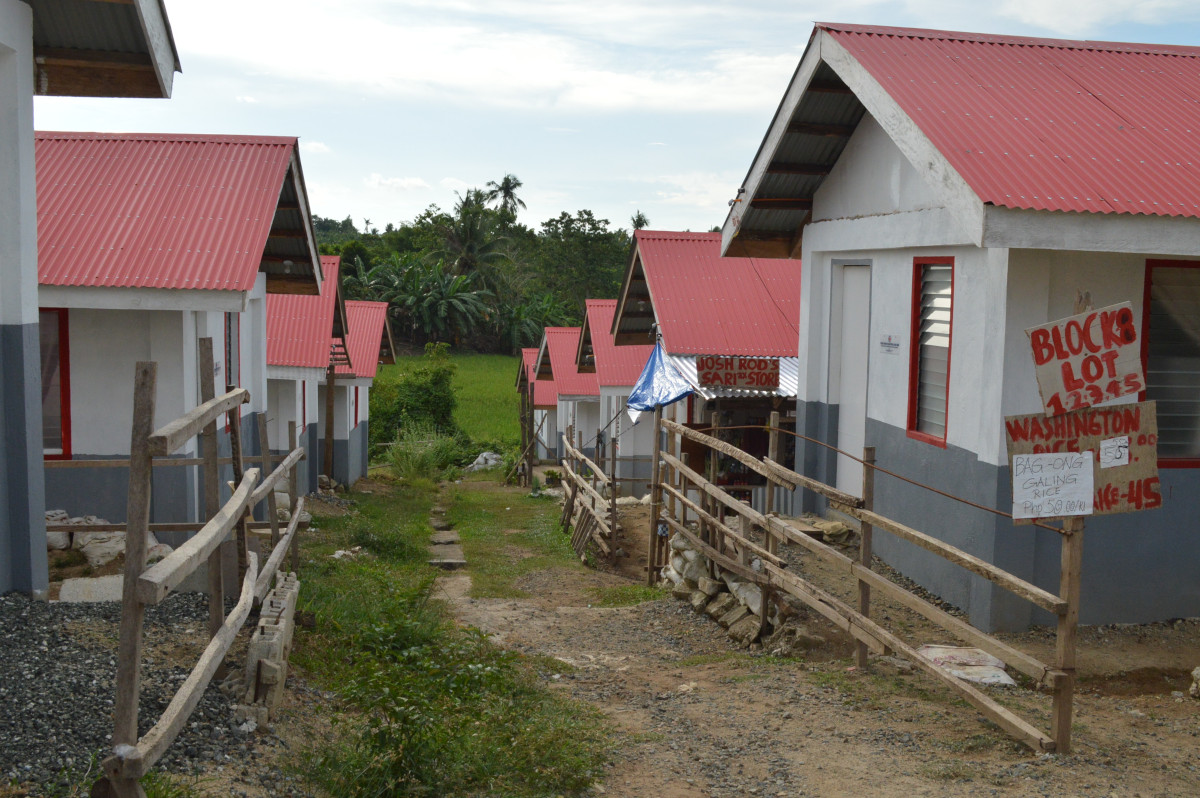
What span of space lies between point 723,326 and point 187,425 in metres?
10.2

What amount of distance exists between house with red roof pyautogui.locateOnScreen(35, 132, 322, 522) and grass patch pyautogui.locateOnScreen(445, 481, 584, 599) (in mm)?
4172

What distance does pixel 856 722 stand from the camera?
19.3ft

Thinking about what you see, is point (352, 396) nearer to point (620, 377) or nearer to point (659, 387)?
point (620, 377)

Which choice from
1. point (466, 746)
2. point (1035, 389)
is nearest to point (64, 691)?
point (466, 746)

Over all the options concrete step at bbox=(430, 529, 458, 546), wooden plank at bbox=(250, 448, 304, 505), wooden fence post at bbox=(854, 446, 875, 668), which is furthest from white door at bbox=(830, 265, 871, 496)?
concrete step at bbox=(430, 529, 458, 546)

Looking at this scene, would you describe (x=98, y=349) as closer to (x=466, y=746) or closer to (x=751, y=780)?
(x=466, y=746)

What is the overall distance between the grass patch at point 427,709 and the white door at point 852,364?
4245 mm

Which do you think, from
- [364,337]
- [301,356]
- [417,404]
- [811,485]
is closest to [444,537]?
[301,356]

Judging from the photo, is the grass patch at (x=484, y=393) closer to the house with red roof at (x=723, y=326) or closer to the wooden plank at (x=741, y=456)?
the house with red roof at (x=723, y=326)

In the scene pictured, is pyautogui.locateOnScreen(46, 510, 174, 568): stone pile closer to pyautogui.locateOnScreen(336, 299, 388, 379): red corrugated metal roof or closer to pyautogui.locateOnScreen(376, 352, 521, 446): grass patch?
pyautogui.locateOnScreen(336, 299, 388, 379): red corrugated metal roof

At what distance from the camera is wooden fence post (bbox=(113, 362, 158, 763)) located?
12.2 ft

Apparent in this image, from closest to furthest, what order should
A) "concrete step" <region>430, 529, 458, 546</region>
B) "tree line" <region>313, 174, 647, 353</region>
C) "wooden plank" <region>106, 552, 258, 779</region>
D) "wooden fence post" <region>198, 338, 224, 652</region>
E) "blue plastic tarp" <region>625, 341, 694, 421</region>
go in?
"wooden plank" <region>106, 552, 258, 779</region> → "wooden fence post" <region>198, 338, 224, 652</region> → "blue plastic tarp" <region>625, 341, 694, 421</region> → "concrete step" <region>430, 529, 458, 546</region> → "tree line" <region>313, 174, 647, 353</region>

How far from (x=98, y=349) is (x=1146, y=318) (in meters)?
9.39

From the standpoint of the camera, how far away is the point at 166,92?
786cm
